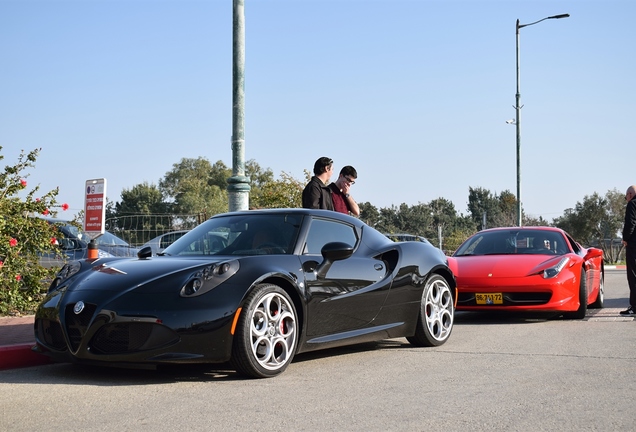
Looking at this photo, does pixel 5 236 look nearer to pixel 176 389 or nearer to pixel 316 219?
pixel 316 219

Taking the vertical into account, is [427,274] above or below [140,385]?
above

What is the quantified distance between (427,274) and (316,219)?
4.73 feet

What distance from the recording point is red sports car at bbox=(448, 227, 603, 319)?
9867 millimetres

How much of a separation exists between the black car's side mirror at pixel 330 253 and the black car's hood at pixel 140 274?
0.83m

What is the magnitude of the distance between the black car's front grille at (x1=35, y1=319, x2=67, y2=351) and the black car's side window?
6.55 feet

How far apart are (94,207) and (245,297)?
5834 mm

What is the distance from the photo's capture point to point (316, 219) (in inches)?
279

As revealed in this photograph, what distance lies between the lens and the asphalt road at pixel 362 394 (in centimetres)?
446

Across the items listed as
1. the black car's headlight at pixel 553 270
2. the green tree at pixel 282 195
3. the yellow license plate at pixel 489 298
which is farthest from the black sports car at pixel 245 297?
the green tree at pixel 282 195

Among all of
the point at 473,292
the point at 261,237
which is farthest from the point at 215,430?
the point at 473,292

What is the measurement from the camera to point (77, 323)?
5.73 metres

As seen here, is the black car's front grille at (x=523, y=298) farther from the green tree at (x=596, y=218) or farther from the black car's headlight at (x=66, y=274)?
the green tree at (x=596, y=218)

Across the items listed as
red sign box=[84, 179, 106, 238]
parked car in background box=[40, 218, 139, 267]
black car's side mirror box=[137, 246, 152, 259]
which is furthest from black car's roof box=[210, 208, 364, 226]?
parked car in background box=[40, 218, 139, 267]

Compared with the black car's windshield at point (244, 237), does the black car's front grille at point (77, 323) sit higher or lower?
lower
